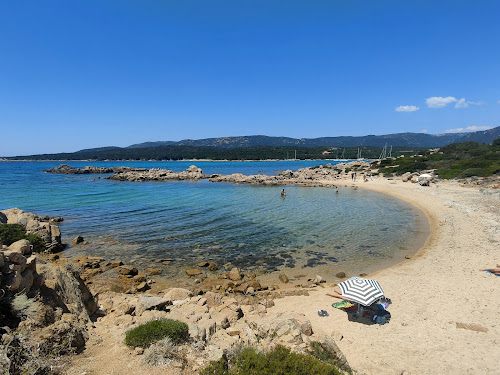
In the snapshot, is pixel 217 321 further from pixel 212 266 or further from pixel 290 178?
pixel 290 178

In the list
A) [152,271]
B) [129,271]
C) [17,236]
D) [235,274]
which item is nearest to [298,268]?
[235,274]

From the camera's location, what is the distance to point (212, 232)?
72.3 ft

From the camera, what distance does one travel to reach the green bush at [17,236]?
15352mm

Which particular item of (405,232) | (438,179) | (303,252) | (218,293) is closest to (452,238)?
(405,232)

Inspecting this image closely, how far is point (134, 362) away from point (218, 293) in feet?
21.9

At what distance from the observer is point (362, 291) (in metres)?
10.1

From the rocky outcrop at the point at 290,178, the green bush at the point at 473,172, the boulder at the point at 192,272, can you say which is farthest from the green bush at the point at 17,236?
the green bush at the point at 473,172

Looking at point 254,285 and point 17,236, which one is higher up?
point 17,236

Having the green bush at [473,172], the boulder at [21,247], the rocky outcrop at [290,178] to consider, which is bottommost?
the rocky outcrop at [290,178]

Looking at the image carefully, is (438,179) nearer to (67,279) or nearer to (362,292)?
(362,292)

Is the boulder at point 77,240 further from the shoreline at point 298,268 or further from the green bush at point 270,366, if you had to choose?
the green bush at point 270,366

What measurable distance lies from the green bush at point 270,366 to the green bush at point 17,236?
15.8m

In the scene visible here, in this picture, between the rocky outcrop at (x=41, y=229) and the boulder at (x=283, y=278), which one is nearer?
the boulder at (x=283, y=278)

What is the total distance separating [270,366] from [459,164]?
213 ft
